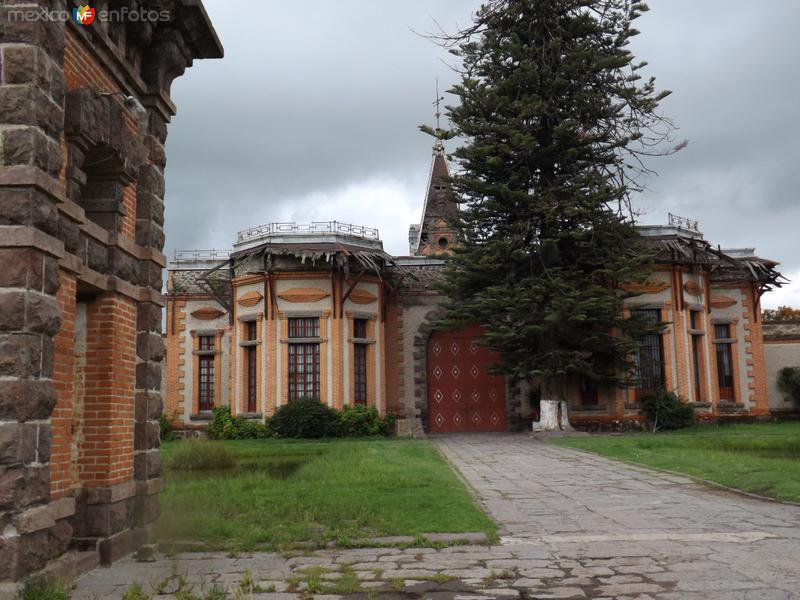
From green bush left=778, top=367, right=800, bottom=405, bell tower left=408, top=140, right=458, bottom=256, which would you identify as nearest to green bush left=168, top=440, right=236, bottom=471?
bell tower left=408, top=140, right=458, bottom=256

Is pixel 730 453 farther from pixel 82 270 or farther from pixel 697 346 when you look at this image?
pixel 82 270

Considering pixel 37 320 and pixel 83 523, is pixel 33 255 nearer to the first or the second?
pixel 37 320

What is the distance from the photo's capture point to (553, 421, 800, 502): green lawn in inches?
421

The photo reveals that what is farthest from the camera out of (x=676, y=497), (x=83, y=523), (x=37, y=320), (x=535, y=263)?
(x=535, y=263)

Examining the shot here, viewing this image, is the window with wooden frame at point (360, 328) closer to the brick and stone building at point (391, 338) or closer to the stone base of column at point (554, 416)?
the brick and stone building at point (391, 338)

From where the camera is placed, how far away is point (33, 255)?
548 centimetres

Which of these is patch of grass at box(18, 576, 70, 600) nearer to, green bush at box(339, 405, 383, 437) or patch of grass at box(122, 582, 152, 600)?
patch of grass at box(122, 582, 152, 600)

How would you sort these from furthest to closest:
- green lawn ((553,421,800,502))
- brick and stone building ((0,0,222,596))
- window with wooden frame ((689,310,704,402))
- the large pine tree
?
1. window with wooden frame ((689,310,704,402))
2. the large pine tree
3. green lawn ((553,421,800,502))
4. brick and stone building ((0,0,222,596))

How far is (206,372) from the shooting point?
2839 centimetres

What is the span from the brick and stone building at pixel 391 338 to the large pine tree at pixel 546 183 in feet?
8.40

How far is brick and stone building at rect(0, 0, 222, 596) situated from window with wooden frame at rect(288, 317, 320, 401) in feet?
52.9

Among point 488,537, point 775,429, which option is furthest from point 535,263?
point 488,537

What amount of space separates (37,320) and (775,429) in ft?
75.5

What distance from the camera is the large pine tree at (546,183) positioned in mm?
21562
